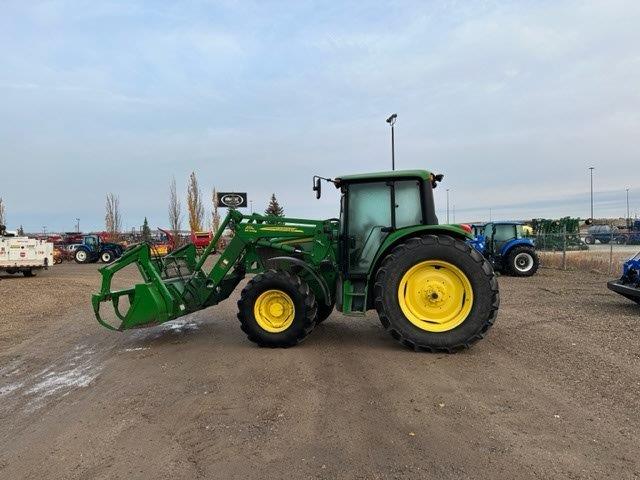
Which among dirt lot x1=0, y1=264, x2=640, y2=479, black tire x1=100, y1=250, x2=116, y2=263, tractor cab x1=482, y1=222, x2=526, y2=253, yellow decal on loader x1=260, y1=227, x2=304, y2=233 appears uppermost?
yellow decal on loader x1=260, y1=227, x2=304, y2=233

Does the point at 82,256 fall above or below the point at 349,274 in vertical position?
below

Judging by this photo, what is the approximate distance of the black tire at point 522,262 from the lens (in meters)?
17.6

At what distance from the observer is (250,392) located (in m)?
5.19

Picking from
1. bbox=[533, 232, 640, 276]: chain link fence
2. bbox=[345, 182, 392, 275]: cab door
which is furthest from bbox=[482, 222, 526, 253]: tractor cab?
bbox=[345, 182, 392, 275]: cab door

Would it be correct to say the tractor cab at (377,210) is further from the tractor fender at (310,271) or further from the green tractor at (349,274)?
the tractor fender at (310,271)

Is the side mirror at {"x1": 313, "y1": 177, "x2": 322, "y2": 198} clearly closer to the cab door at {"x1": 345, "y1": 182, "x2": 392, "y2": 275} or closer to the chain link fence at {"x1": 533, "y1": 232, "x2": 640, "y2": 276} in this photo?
the cab door at {"x1": 345, "y1": 182, "x2": 392, "y2": 275}

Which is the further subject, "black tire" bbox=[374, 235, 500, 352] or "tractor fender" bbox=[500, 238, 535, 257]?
"tractor fender" bbox=[500, 238, 535, 257]

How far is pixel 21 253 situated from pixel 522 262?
19.4 meters

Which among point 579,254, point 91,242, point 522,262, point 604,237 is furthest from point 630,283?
point 91,242

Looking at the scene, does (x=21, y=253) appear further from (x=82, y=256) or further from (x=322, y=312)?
(x=322, y=312)

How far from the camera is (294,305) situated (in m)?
6.91

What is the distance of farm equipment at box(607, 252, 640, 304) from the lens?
9.46m

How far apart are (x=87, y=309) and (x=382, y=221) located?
8.34m

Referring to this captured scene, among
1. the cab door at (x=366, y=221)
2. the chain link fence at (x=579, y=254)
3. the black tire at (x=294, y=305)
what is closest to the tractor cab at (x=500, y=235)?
the chain link fence at (x=579, y=254)
